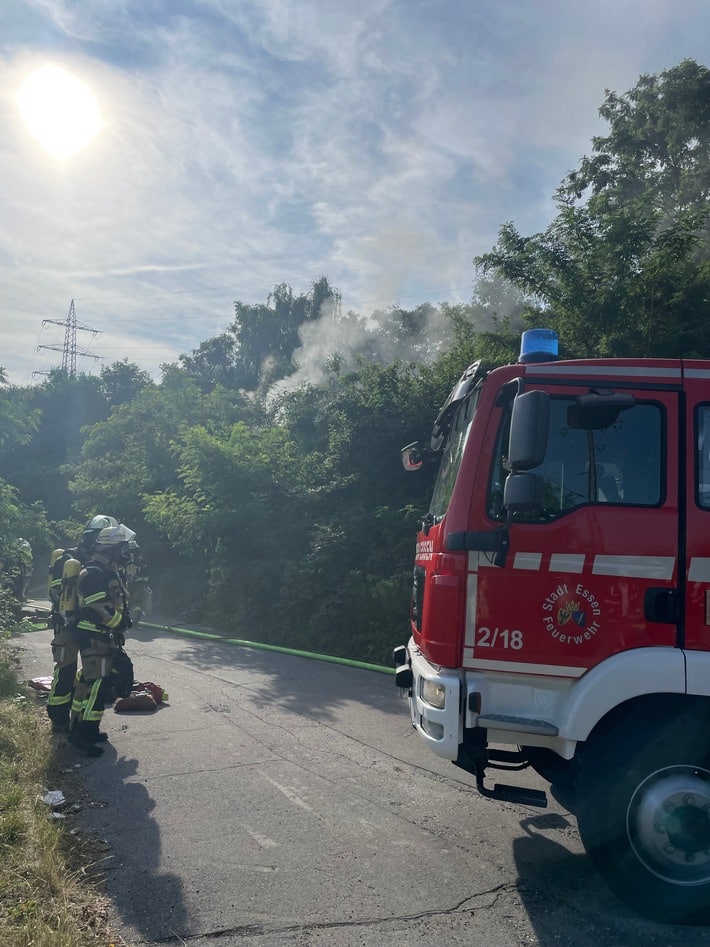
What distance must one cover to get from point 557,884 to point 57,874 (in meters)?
2.50

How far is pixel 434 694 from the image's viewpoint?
4000mm

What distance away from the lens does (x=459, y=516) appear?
402 centimetres

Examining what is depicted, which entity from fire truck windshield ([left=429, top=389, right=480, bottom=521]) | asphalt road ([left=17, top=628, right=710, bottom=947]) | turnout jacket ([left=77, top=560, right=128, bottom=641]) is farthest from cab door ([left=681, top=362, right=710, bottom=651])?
turnout jacket ([left=77, top=560, right=128, bottom=641])

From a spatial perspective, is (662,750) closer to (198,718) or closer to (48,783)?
(48,783)

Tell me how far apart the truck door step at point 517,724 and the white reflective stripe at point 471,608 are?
36 cm

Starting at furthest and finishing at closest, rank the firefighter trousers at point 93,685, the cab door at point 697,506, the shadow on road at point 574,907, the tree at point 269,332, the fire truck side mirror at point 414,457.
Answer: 1. the tree at point 269,332
2. the firefighter trousers at point 93,685
3. the fire truck side mirror at point 414,457
4. the cab door at point 697,506
5. the shadow on road at point 574,907

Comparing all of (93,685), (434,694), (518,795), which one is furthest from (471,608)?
(93,685)

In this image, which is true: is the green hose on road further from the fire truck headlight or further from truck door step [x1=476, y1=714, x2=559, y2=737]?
truck door step [x1=476, y1=714, x2=559, y2=737]

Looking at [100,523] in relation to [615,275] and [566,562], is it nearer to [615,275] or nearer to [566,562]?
[566,562]

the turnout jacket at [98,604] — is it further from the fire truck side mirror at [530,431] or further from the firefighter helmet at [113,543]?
the fire truck side mirror at [530,431]

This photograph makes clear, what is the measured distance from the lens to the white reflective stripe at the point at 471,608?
12.8 ft

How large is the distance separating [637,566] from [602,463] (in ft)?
1.77

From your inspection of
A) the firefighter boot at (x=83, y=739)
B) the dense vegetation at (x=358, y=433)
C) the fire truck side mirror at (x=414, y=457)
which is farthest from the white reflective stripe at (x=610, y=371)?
the dense vegetation at (x=358, y=433)

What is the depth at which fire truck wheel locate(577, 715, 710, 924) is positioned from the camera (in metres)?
3.61
